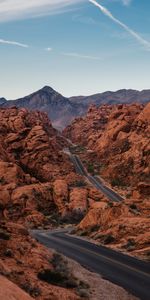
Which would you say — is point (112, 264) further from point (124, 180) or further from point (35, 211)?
point (124, 180)

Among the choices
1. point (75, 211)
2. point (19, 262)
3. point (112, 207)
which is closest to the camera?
point (19, 262)

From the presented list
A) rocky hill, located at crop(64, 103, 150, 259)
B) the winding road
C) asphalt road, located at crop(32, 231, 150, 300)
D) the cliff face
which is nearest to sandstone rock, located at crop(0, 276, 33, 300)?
asphalt road, located at crop(32, 231, 150, 300)

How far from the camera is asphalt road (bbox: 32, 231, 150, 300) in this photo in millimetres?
25305

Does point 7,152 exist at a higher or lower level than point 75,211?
higher

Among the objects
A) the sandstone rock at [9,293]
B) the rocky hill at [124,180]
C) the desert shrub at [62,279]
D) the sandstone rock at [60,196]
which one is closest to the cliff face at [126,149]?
the rocky hill at [124,180]

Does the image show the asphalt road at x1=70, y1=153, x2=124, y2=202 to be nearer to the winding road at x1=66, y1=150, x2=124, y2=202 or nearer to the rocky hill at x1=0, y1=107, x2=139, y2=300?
the winding road at x1=66, y1=150, x2=124, y2=202

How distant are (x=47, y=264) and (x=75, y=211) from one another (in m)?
43.9

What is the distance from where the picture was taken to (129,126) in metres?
149

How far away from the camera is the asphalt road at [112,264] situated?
83.0 ft

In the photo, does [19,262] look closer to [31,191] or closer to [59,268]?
[59,268]

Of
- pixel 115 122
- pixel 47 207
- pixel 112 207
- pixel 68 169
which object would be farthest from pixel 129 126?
pixel 112 207

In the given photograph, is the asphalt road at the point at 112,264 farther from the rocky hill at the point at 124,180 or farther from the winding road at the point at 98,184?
the winding road at the point at 98,184

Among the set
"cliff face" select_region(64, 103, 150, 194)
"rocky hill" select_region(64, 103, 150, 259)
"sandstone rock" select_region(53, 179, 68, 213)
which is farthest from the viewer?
"cliff face" select_region(64, 103, 150, 194)

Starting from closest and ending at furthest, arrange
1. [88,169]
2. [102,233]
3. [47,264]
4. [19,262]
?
[19,262] < [47,264] < [102,233] < [88,169]
